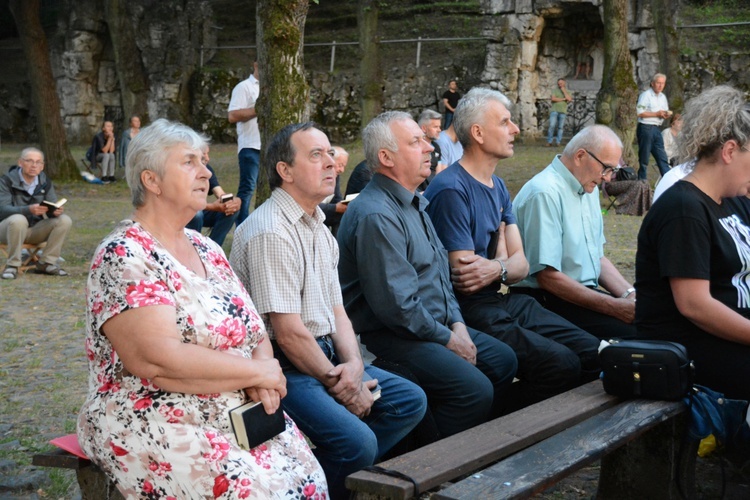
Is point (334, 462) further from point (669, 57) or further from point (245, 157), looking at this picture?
point (669, 57)

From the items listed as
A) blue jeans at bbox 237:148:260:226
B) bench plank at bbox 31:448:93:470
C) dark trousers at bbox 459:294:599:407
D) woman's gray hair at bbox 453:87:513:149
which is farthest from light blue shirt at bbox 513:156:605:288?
blue jeans at bbox 237:148:260:226

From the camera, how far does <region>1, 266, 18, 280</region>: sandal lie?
983 cm

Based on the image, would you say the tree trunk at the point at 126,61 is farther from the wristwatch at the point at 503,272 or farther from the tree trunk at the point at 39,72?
the wristwatch at the point at 503,272

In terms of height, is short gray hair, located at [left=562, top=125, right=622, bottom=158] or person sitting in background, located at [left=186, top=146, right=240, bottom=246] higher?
short gray hair, located at [left=562, top=125, right=622, bottom=158]

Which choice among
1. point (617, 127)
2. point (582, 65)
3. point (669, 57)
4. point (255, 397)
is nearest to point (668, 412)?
point (255, 397)

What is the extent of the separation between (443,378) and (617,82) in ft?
46.5

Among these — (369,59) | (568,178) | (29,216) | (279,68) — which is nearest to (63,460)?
(568,178)

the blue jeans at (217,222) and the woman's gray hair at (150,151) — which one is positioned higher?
the woman's gray hair at (150,151)

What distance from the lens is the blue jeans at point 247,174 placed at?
35.7 ft

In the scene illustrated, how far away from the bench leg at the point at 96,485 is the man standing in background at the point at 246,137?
7628 millimetres

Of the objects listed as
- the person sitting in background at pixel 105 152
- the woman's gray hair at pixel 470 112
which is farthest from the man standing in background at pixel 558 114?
the woman's gray hair at pixel 470 112

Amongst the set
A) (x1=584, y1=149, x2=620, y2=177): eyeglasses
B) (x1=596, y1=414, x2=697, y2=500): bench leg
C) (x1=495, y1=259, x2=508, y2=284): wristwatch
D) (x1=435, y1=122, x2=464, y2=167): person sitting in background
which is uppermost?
(x1=584, y1=149, x2=620, y2=177): eyeglasses

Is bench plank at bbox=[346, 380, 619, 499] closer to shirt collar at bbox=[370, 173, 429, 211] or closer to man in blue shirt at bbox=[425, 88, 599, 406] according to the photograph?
man in blue shirt at bbox=[425, 88, 599, 406]

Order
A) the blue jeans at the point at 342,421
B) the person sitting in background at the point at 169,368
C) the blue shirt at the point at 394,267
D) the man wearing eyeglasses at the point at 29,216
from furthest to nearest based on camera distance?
the man wearing eyeglasses at the point at 29,216, the blue shirt at the point at 394,267, the blue jeans at the point at 342,421, the person sitting in background at the point at 169,368
